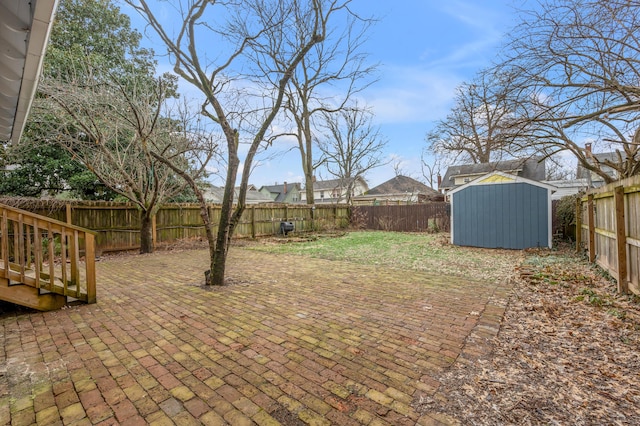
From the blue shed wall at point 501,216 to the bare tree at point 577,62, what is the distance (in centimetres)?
320

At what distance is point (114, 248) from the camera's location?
333 inches

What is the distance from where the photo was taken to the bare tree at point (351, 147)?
19.6m

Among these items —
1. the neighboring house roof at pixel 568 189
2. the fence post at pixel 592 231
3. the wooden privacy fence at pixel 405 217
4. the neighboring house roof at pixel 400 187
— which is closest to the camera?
the fence post at pixel 592 231

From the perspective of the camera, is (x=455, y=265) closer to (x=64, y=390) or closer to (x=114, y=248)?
(x=64, y=390)

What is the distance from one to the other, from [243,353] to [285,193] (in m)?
41.4

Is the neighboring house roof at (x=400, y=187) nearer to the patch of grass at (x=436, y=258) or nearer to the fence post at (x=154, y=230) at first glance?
the patch of grass at (x=436, y=258)

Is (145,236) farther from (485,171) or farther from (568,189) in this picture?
(485,171)

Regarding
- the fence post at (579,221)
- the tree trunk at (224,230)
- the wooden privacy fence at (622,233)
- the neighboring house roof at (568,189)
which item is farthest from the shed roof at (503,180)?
the tree trunk at (224,230)

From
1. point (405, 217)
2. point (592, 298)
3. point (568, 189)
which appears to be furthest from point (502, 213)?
point (568, 189)

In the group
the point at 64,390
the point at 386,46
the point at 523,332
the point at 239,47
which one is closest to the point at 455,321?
the point at 523,332

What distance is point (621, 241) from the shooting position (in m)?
3.93

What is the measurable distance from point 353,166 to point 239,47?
16173 millimetres

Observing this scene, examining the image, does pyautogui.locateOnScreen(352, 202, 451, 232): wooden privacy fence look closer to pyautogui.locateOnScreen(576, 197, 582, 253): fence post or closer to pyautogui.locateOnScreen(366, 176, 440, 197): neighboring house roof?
pyautogui.locateOnScreen(576, 197, 582, 253): fence post

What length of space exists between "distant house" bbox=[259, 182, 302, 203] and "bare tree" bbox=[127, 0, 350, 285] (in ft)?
121
